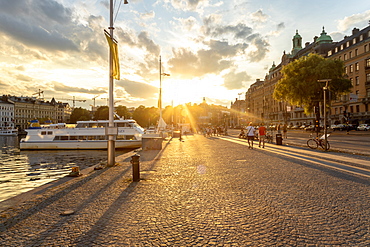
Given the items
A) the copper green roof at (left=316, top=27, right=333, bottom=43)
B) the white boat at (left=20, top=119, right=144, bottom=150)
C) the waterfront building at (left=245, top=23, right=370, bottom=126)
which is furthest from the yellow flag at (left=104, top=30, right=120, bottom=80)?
the copper green roof at (left=316, top=27, right=333, bottom=43)

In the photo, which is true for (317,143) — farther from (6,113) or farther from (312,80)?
(6,113)

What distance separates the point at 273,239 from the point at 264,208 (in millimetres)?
1458

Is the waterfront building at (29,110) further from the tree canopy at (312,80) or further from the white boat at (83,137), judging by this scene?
the tree canopy at (312,80)

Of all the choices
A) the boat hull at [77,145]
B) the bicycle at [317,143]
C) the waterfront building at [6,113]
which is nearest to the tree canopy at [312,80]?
the bicycle at [317,143]

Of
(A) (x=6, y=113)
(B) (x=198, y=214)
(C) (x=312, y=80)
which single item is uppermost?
(C) (x=312, y=80)

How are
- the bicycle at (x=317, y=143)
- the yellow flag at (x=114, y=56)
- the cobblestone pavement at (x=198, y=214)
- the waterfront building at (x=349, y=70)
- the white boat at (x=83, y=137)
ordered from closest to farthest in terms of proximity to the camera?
the cobblestone pavement at (x=198, y=214) < the yellow flag at (x=114, y=56) < the bicycle at (x=317, y=143) < the white boat at (x=83, y=137) < the waterfront building at (x=349, y=70)

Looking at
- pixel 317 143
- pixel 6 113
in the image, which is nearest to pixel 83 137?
pixel 317 143

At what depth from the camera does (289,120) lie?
91.4m

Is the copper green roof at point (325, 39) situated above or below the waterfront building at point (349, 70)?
above

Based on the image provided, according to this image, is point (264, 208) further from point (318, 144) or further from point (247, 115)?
point (247, 115)

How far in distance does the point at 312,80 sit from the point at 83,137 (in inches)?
1367

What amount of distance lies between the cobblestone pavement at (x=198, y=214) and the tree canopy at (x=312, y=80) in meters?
35.3

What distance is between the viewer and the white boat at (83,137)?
102 feet

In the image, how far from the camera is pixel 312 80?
40062 mm
